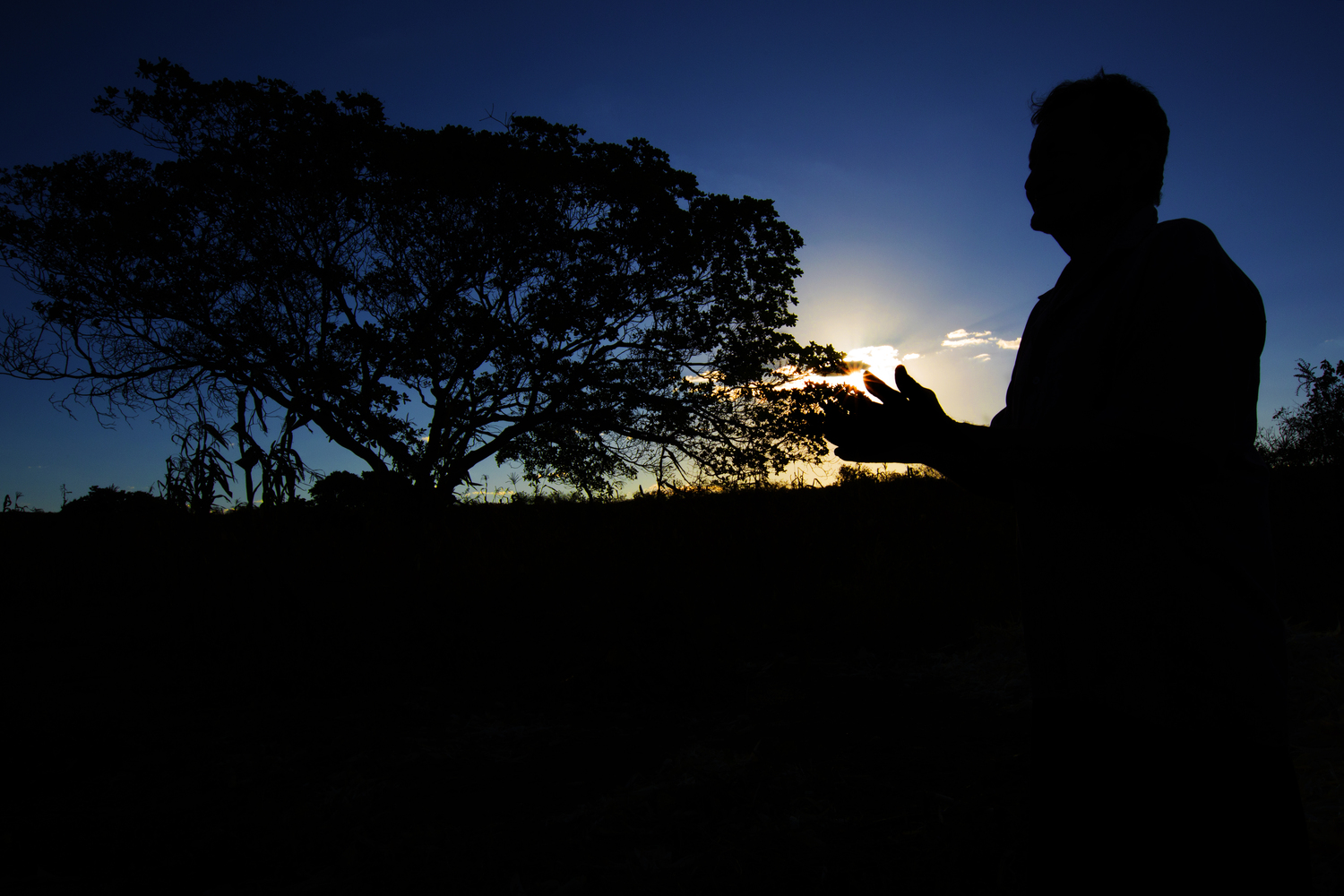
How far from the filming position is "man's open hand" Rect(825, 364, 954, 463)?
1.11 m

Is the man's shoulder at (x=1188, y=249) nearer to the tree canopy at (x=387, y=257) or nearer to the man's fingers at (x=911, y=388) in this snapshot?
the man's fingers at (x=911, y=388)

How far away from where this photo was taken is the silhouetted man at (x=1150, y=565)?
100 centimetres

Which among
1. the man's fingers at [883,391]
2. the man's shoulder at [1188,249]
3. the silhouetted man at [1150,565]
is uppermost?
the man's shoulder at [1188,249]

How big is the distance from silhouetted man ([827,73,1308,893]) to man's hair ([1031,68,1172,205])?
19 cm

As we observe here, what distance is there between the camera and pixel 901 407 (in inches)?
44.1

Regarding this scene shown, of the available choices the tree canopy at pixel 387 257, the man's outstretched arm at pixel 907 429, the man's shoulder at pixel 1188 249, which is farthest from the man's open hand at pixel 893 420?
the tree canopy at pixel 387 257

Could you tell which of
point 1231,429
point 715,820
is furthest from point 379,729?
point 1231,429

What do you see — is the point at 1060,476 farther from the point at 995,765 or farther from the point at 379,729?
the point at 379,729

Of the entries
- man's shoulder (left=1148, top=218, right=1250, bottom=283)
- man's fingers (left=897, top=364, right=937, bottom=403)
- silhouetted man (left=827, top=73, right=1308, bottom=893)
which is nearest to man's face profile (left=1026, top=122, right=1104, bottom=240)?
silhouetted man (left=827, top=73, right=1308, bottom=893)

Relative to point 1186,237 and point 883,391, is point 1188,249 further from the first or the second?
point 883,391

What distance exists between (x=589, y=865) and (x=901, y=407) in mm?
1798

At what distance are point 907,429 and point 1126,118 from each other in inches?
29.8

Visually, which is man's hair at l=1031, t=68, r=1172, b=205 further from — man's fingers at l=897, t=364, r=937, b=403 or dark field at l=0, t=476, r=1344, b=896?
dark field at l=0, t=476, r=1344, b=896

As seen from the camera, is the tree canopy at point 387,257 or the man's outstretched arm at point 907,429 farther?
the tree canopy at point 387,257
